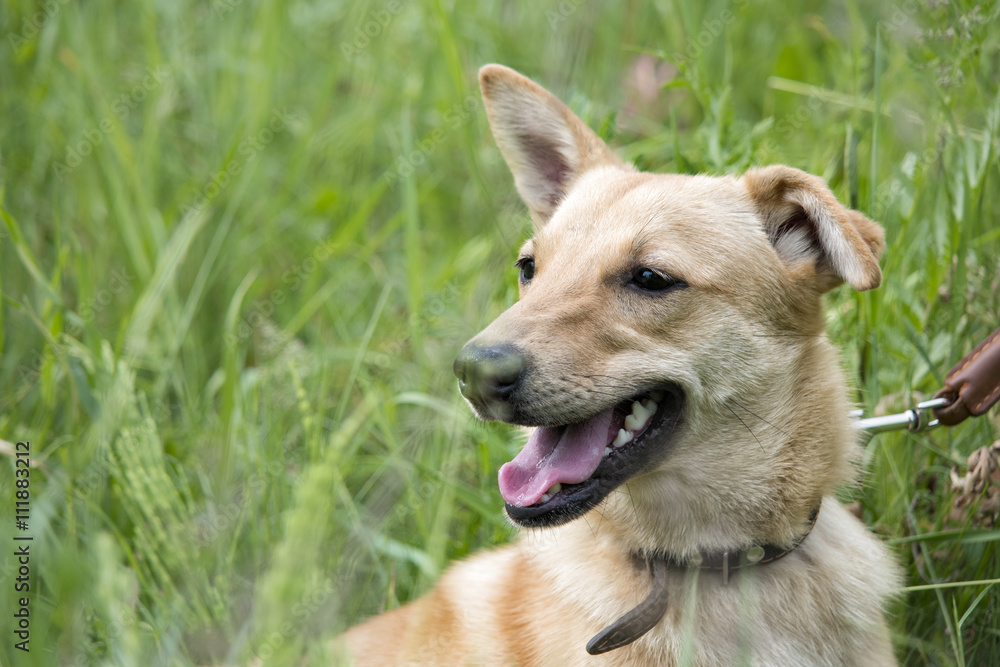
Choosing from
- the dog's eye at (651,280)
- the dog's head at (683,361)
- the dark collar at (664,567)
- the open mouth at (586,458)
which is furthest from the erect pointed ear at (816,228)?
the dark collar at (664,567)

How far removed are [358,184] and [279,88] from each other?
0.80 meters

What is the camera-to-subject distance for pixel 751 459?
7.57ft

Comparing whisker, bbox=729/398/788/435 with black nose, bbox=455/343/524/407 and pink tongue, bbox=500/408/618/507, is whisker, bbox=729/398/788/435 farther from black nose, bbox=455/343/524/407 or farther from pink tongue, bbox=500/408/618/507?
black nose, bbox=455/343/524/407

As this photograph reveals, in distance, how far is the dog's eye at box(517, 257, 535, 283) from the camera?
2732 mm

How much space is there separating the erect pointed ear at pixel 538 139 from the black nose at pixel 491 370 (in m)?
1.09

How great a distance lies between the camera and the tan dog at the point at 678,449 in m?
2.14

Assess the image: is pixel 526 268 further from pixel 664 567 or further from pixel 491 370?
pixel 664 567

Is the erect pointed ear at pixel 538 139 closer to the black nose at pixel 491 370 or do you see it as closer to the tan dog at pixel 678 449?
the tan dog at pixel 678 449

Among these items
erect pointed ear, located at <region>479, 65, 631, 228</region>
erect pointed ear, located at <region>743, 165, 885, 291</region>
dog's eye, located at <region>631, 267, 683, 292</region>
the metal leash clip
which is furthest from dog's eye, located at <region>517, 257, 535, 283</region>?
the metal leash clip

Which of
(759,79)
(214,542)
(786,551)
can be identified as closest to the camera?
(786,551)

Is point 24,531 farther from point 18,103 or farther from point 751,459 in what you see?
point 18,103

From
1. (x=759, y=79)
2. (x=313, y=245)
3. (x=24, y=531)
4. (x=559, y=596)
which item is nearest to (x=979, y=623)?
(x=559, y=596)

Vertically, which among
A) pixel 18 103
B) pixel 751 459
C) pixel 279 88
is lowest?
pixel 751 459

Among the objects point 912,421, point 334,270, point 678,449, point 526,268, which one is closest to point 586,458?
point 678,449
